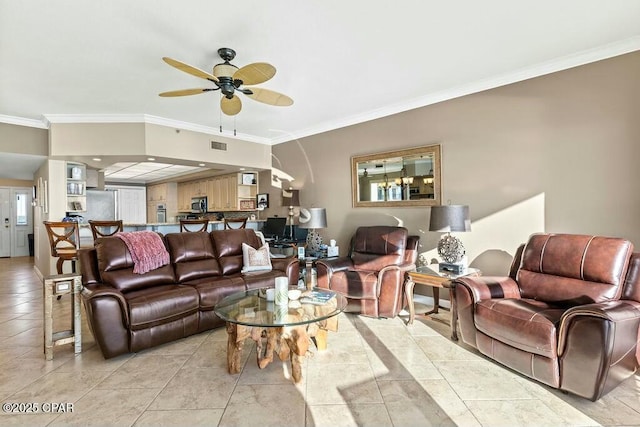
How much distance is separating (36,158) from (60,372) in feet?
14.2

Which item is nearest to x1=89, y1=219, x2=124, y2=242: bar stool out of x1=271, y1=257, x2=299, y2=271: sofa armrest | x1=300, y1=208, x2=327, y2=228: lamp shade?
x1=271, y1=257, x2=299, y2=271: sofa armrest

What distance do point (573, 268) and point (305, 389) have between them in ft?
7.60

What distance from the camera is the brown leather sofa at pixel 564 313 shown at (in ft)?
6.32

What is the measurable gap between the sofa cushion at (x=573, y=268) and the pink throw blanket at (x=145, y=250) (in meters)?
3.55

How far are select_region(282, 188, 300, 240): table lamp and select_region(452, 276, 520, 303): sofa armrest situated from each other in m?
3.33

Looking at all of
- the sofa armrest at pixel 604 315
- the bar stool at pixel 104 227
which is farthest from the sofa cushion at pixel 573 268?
the bar stool at pixel 104 227

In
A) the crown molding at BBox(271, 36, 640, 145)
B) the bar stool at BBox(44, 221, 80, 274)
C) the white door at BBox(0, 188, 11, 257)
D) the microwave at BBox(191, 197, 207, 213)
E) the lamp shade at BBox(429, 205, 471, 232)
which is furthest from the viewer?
the white door at BBox(0, 188, 11, 257)

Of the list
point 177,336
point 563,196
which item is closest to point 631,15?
point 563,196

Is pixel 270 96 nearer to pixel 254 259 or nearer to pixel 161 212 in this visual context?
pixel 254 259

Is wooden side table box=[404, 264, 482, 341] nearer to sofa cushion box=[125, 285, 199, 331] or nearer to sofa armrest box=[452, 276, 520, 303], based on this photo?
sofa armrest box=[452, 276, 520, 303]

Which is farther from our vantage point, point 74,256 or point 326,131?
point 326,131

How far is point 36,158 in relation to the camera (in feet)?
16.8

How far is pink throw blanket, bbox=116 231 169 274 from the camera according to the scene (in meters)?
3.16

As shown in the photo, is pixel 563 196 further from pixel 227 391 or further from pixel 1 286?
pixel 1 286
